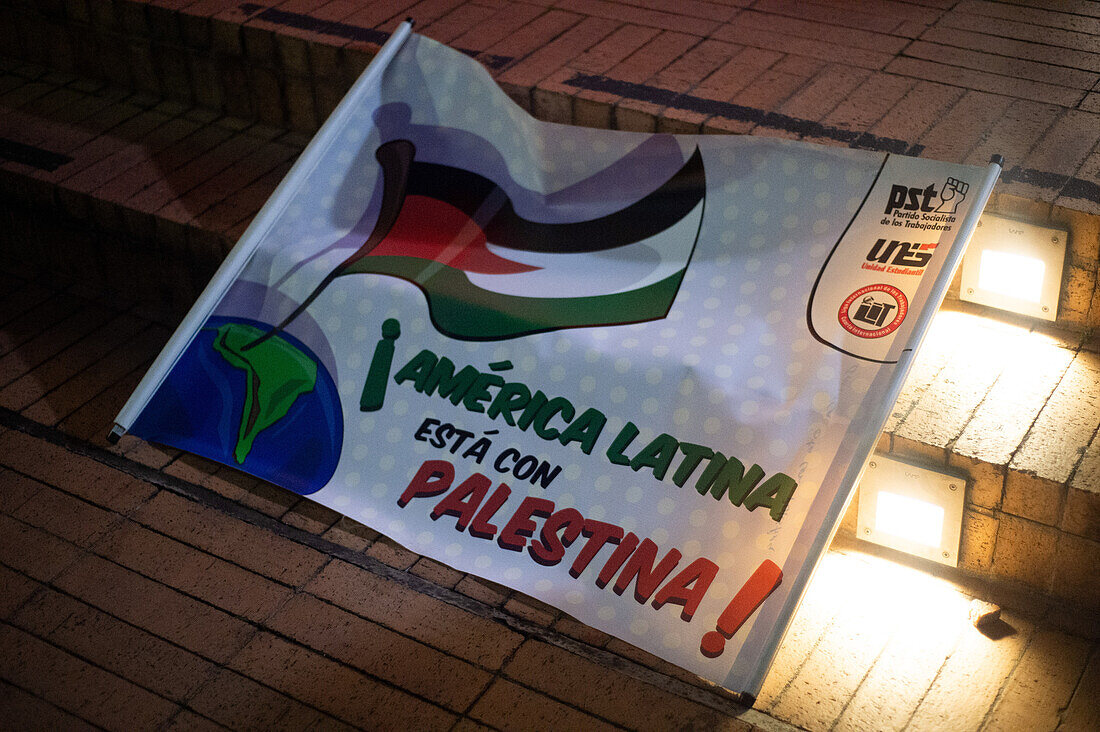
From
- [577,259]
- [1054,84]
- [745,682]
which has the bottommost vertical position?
[745,682]

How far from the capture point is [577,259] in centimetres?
260

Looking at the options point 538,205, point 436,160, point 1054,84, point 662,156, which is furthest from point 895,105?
point 436,160

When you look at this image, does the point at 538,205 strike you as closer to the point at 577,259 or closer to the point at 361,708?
the point at 577,259

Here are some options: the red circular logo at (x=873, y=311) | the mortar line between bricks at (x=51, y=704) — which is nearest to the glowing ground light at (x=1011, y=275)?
the red circular logo at (x=873, y=311)

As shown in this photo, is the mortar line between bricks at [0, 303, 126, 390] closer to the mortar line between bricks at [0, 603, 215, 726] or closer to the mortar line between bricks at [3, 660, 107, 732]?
the mortar line between bricks at [0, 603, 215, 726]

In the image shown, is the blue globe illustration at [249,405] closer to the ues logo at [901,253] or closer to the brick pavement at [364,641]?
the brick pavement at [364,641]

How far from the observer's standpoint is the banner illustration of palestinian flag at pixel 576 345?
83.6 inches

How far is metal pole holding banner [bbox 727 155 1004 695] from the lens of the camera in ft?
6.25

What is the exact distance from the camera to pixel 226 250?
10.9 feet

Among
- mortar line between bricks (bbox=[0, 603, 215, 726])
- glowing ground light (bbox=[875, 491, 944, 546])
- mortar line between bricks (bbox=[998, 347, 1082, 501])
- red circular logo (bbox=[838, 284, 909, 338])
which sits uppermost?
red circular logo (bbox=[838, 284, 909, 338])

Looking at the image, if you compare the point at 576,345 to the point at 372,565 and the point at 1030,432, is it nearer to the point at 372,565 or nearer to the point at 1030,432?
the point at 372,565

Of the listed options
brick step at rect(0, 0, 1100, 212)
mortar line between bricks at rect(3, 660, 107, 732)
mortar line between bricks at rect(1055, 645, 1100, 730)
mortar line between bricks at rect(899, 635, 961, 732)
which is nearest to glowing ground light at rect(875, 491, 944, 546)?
mortar line between bricks at rect(899, 635, 961, 732)

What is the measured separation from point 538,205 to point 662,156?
13.6 inches

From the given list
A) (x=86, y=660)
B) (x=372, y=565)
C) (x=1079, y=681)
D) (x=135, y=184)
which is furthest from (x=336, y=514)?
(x=1079, y=681)
